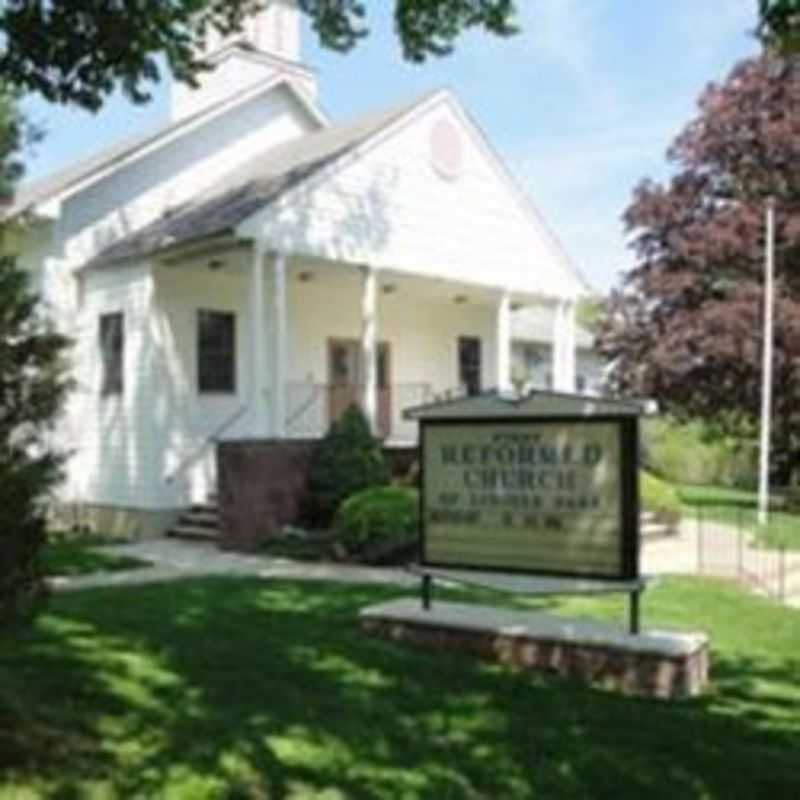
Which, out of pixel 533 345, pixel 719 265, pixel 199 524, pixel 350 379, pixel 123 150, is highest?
pixel 123 150

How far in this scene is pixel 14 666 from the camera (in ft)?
25.6

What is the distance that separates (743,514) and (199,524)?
1103 centimetres

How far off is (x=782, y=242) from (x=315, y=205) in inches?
432

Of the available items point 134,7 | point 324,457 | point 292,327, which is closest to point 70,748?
point 134,7

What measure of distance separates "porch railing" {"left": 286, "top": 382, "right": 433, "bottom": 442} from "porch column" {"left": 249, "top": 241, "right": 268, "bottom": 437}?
1.34 m

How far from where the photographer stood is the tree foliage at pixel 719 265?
2616cm

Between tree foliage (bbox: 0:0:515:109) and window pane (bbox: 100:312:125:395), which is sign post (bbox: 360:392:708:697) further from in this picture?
window pane (bbox: 100:312:125:395)

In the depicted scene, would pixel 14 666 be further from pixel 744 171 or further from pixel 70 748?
pixel 744 171

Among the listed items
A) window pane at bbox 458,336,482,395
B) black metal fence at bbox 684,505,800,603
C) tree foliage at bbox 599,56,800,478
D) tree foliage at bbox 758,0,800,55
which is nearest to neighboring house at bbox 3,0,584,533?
window pane at bbox 458,336,482,395

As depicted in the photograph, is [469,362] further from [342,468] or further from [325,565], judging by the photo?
[325,565]

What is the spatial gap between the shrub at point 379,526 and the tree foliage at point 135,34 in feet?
24.7

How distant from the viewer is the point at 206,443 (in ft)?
69.8

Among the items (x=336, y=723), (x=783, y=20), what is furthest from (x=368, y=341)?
(x=783, y=20)

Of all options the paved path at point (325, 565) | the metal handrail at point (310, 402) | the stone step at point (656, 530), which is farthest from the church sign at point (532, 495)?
the metal handrail at point (310, 402)
